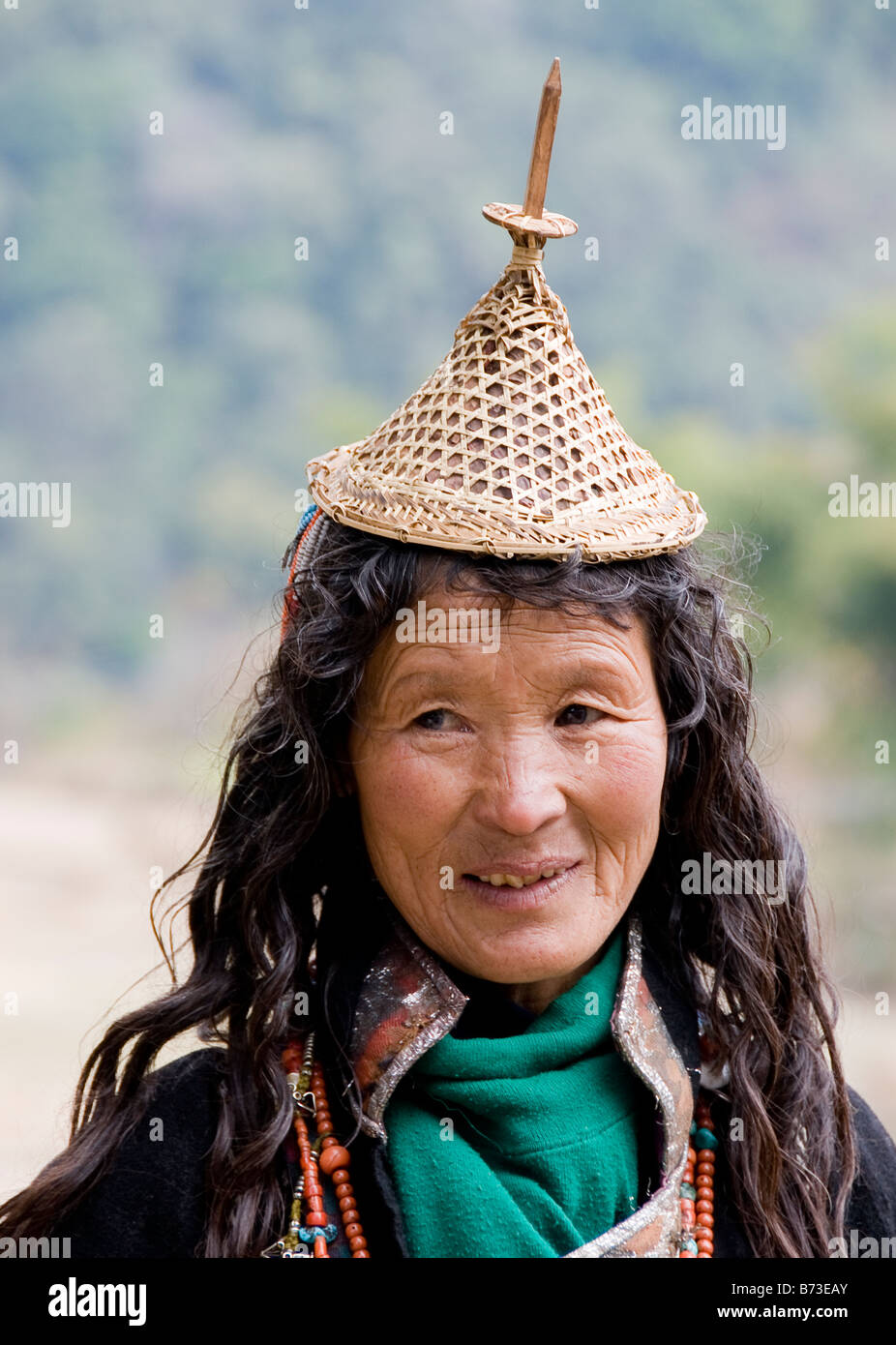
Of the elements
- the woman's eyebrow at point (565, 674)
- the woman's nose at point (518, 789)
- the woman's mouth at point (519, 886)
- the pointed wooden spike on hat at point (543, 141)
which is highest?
the pointed wooden spike on hat at point (543, 141)

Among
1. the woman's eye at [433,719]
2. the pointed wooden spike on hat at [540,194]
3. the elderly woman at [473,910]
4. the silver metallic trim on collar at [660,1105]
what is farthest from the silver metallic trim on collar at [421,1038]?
the pointed wooden spike on hat at [540,194]

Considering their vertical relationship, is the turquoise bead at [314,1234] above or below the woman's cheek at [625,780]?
below

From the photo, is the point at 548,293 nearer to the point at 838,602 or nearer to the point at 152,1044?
the point at 152,1044

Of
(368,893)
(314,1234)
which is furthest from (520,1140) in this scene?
(368,893)

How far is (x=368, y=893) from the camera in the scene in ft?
7.79

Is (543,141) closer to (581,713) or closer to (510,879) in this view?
(581,713)

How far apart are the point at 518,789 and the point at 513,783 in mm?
11

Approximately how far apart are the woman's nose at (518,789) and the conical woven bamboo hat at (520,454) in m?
0.28

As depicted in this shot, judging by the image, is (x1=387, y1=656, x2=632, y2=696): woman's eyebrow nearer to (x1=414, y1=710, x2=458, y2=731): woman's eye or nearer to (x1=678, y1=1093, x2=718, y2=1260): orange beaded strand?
(x1=414, y1=710, x2=458, y2=731): woman's eye

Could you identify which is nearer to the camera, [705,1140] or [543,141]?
[543,141]

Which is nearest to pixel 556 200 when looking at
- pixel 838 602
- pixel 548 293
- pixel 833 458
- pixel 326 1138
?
pixel 833 458

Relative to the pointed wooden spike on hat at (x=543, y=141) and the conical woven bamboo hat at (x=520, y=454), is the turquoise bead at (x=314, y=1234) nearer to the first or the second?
the conical woven bamboo hat at (x=520, y=454)

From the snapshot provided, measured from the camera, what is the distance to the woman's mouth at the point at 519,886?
2.11 meters
